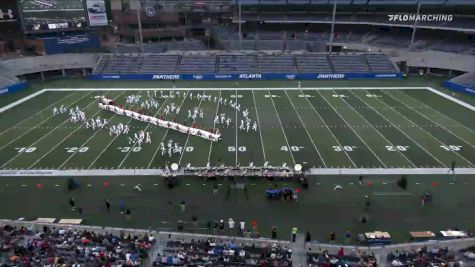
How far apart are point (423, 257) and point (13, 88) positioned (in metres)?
36.3

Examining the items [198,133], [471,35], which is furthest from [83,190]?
[471,35]

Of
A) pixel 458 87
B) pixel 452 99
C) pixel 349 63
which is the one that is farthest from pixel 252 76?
pixel 458 87

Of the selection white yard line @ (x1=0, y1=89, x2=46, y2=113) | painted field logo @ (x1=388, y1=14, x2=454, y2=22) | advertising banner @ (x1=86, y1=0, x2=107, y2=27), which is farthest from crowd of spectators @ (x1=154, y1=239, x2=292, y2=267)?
painted field logo @ (x1=388, y1=14, x2=454, y2=22)

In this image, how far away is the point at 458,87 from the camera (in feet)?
117

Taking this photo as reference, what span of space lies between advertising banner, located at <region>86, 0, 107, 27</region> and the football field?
34.9 feet

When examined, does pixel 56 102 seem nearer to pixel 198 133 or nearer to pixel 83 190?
pixel 198 133

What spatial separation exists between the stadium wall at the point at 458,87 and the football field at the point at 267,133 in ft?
8.36

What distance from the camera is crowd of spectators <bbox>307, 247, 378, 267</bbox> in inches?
463

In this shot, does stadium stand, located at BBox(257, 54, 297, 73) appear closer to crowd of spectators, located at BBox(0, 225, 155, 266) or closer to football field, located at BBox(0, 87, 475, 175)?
football field, located at BBox(0, 87, 475, 175)

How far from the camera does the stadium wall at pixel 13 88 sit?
35.2 metres

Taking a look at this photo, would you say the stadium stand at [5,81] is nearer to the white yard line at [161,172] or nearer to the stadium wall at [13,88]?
the stadium wall at [13,88]

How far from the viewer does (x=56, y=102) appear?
32344mm

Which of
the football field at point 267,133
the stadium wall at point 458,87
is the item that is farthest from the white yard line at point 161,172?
the stadium wall at point 458,87

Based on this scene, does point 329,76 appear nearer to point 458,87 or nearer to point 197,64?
point 458,87
